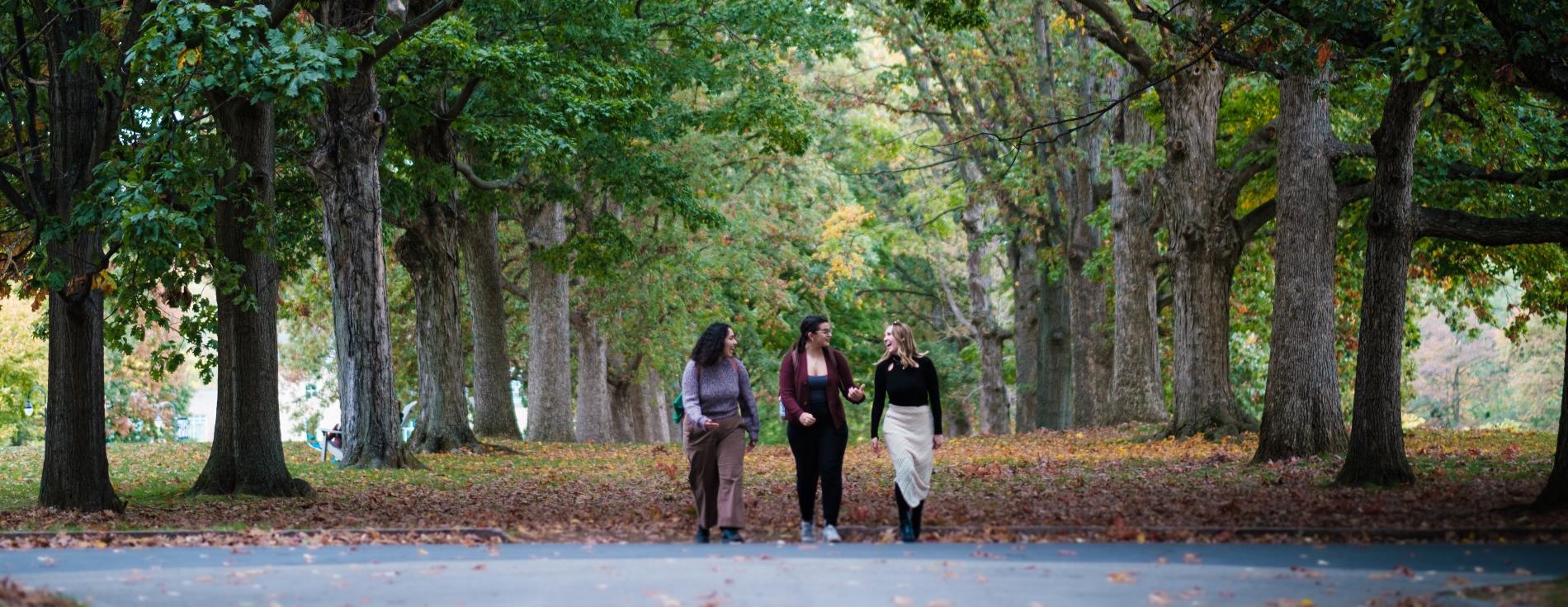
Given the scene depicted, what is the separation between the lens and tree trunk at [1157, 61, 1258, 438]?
2431 centimetres

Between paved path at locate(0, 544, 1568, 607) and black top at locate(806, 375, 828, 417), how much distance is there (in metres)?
1.19

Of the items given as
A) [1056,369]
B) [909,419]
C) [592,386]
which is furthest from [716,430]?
[592,386]

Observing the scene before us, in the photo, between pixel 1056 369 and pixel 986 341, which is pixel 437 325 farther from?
pixel 986 341

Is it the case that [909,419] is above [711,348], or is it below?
below

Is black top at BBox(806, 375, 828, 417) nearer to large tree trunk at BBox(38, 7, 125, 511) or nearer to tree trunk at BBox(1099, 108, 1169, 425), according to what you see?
large tree trunk at BBox(38, 7, 125, 511)

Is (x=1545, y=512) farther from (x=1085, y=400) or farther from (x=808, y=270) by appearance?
(x=808, y=270)

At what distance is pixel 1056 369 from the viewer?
37.3 metres

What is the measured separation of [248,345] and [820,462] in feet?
25.6

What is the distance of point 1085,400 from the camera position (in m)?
34.4

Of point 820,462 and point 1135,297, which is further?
point 1135,297

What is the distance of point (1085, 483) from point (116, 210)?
10.4 meters

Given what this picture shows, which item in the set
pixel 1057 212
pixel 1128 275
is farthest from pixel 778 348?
pixel 1128 275

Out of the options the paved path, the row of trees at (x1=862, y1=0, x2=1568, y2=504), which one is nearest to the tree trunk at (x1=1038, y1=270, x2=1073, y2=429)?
the row of trees at (x1=862, y1=0, x2=1568, y2=504)

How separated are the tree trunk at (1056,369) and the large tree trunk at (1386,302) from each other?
20361 mm
